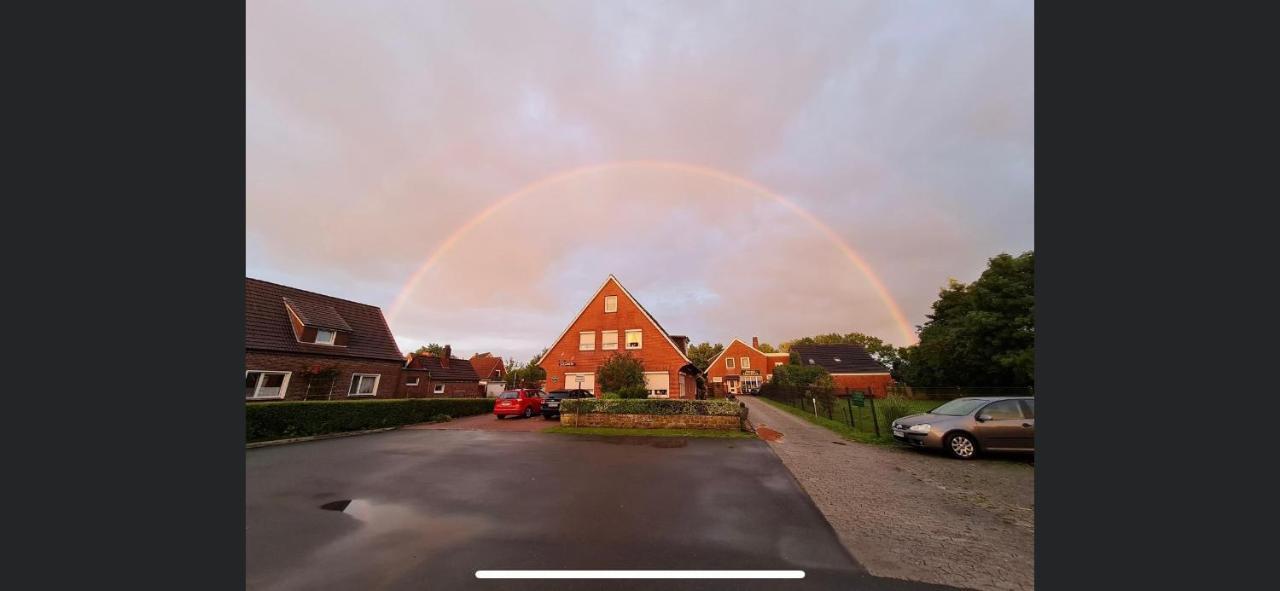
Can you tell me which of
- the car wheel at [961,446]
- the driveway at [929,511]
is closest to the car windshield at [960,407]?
the car wheel at [961,446]

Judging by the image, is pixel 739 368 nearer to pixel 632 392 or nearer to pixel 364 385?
pixel 632 392

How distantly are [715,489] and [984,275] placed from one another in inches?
940

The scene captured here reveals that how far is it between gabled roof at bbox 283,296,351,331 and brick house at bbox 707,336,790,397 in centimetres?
4448

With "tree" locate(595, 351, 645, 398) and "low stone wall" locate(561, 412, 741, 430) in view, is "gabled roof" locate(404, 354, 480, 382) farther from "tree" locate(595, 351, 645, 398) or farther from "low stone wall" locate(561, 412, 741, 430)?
"low stone wall" locate(561, 412, 741, 430)

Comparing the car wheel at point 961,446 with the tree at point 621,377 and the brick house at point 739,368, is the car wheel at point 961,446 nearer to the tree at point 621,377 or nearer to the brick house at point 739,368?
the tree at point 621,377

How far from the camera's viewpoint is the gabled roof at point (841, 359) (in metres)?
45.6

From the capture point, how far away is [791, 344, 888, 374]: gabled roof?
45562mm

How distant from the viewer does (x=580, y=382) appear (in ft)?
91.6

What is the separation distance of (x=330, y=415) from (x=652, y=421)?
501 inches

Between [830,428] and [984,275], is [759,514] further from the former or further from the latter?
[984,275]

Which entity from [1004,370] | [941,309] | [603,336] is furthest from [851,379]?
[603,336]

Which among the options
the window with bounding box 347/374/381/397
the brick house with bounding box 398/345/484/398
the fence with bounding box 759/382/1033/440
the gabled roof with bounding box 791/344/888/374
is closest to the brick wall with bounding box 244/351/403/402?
the window with bounding box 347/374/381/397

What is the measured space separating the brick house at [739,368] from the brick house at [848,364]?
31.0 ft

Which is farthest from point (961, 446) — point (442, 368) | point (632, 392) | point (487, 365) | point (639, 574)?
point (487, 365)
